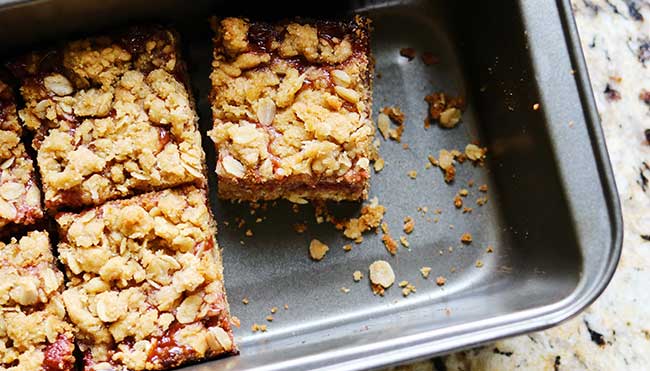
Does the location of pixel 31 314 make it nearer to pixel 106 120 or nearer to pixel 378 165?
pixel 106 120

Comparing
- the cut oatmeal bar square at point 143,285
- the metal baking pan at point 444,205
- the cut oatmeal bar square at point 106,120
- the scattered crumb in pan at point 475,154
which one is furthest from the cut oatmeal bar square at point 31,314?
the scattered crumb in pan at point 475,154

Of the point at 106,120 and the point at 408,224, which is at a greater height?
the point at 106,120

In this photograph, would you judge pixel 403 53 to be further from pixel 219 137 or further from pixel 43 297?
pixel 43 297

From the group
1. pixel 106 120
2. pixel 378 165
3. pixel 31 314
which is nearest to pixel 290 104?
pixel 378 165

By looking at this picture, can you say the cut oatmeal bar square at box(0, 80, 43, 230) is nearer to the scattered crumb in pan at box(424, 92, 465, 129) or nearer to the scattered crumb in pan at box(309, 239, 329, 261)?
the scattered crumb in pan at box(309, 239, 329, 261)

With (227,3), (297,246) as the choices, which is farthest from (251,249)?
(227,3)
